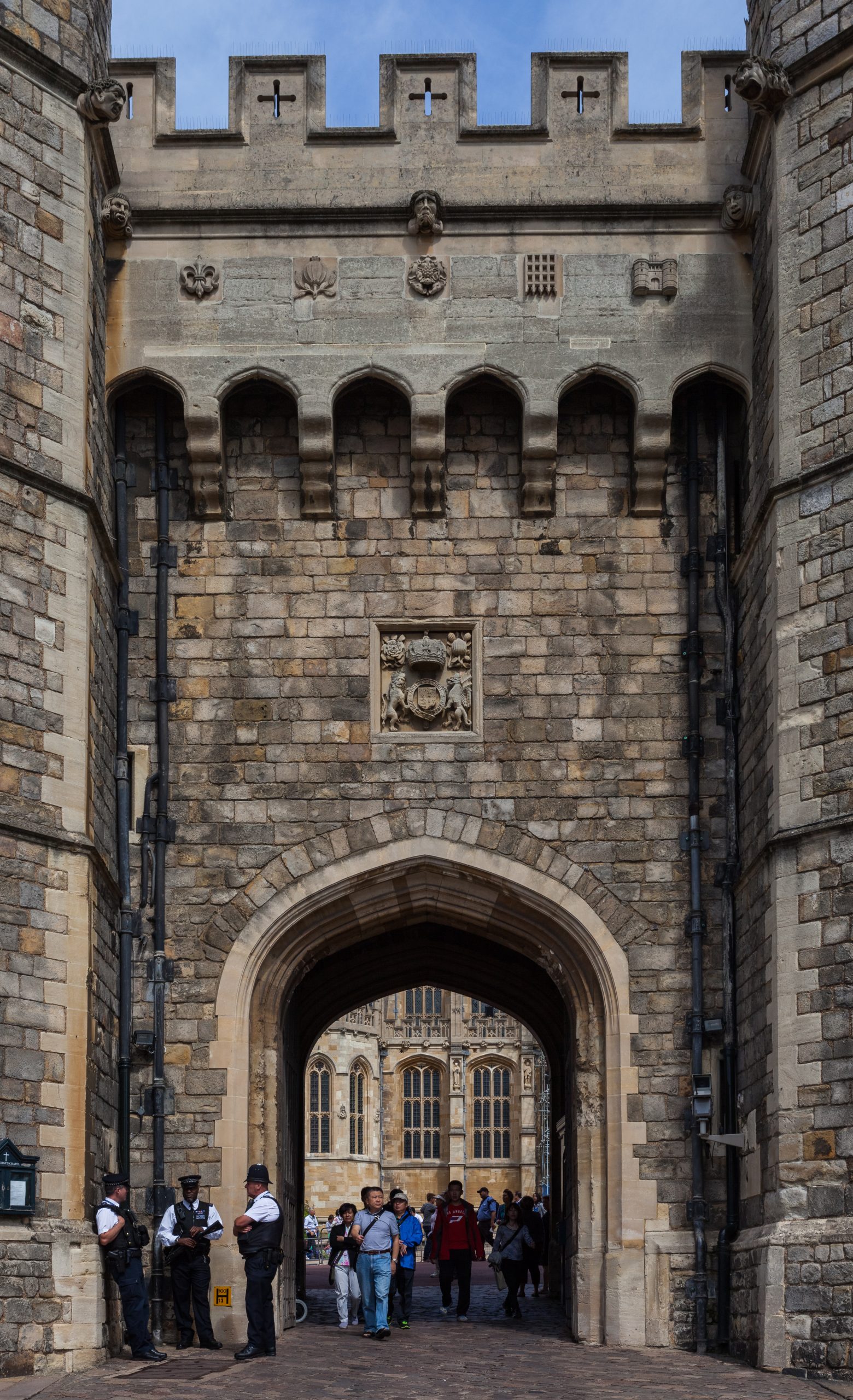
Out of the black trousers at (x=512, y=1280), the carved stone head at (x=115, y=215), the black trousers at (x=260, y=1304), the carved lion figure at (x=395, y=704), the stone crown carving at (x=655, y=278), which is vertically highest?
the carved stone head at (x=115, y=215)

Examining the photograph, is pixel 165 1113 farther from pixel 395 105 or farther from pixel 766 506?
pixel 395 105

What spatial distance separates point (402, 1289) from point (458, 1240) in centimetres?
105

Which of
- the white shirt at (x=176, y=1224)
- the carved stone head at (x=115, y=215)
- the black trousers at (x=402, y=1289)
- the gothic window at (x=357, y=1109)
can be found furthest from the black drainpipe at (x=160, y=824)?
the gothic window at (x=357, y=1109)

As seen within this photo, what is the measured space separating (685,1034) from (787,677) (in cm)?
255

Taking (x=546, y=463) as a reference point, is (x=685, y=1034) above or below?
below

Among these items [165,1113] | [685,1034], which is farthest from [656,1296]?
[165,1113]

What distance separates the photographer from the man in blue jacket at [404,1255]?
13.4 m

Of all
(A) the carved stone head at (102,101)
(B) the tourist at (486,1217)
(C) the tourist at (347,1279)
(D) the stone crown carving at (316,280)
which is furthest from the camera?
(B) the tourist at (486,1217)

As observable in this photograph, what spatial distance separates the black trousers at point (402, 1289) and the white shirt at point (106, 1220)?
3217 millimetres

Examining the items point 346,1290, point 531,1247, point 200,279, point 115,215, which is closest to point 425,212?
point 200,279

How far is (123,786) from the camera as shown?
1226 centimetres

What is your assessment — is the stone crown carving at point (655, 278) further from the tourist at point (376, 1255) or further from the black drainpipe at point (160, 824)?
the tourist at point (376, 1255)

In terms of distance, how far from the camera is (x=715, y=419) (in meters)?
12.8

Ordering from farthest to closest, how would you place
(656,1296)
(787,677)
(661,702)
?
1. (661,702)
2. (656,1296)
3. (787,677)
